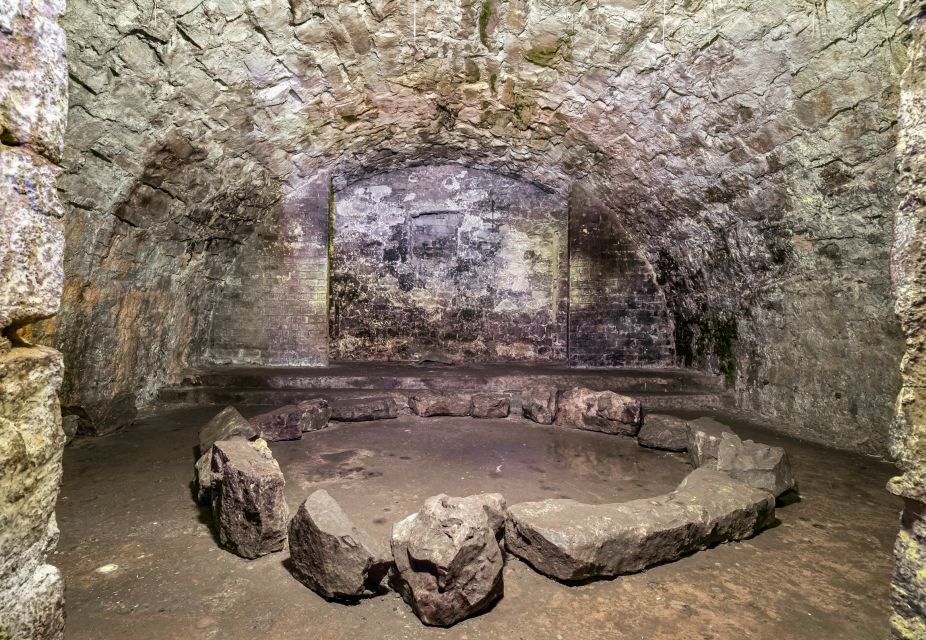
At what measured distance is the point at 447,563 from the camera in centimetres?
240

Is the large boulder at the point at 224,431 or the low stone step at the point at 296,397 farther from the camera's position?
the low stone step at the point at 296,397

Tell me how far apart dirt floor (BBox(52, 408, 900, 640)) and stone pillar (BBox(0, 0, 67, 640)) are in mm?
1000

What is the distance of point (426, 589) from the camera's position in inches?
96.8

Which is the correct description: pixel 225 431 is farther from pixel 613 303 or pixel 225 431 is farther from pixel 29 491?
pixel 613 303

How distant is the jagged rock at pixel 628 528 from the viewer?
279 cm

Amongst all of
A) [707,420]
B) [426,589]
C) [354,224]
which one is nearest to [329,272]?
[354,224]

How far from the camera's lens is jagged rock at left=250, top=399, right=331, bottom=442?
5.48m

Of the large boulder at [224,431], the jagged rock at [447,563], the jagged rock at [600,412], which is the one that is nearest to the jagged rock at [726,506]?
the jagged rock at [447,563]

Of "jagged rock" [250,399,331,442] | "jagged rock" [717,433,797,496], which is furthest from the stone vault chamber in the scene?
"jagged rock" [250,399,331,442]

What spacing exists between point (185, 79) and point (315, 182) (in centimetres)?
400

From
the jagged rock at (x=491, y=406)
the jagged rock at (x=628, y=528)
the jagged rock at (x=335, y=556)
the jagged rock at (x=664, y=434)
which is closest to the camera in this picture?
the jagged rock at (x=335, y=556)

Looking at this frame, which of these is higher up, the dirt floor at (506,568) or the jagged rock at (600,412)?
the jagged rock at (600,412)

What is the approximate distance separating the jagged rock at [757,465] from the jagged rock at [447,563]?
2.41 metres

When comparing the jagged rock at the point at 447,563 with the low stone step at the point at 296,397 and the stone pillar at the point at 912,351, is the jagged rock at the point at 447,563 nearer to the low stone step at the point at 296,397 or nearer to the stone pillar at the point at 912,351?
the stone pillar at the point at 912,351
